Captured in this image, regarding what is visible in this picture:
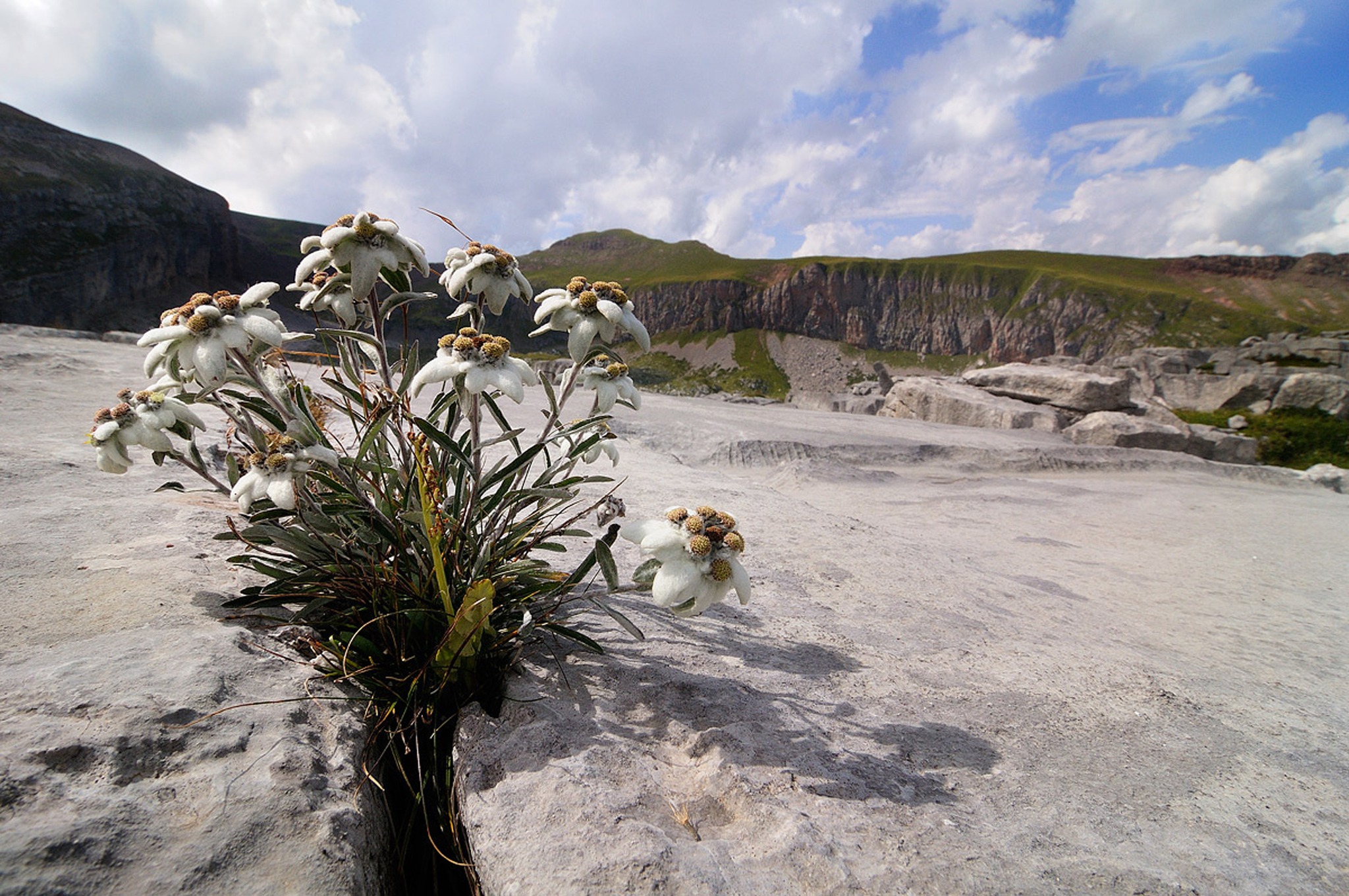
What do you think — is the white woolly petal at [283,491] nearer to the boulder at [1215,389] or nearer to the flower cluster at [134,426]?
the flower cluster at [134,426]

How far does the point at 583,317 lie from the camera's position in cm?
182

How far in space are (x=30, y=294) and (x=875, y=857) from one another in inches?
2828

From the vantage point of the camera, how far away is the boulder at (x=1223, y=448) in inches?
480

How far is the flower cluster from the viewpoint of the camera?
177cm

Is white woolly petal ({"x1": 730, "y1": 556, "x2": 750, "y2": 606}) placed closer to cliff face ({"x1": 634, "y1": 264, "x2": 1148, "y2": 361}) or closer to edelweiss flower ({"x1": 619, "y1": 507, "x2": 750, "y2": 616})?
edelweiss flower ({"x1": 619, "y1": 507, "x2": 750, "y2": 616})

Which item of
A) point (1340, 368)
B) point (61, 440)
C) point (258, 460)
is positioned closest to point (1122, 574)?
point (258, 460)

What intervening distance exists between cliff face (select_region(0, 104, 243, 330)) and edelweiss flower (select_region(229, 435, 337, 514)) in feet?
215

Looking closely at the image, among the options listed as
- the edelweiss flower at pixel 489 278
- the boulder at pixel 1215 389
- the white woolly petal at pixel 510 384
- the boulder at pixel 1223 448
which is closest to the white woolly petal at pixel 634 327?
the edelweiss flower at pixel 489 278

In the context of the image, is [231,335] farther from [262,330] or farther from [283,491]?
[283,491]

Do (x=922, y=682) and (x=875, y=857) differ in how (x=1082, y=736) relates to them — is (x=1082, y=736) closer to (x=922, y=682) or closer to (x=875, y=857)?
(x=922, y=682)

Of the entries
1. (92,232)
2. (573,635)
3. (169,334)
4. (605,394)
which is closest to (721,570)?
(573,635)

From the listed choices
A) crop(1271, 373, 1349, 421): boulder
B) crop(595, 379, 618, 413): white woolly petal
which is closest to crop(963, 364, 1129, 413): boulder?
crop(1271, 373, 1349, 421): boulder

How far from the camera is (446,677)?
1658 mm

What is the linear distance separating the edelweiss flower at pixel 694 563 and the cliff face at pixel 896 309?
109820 mm
